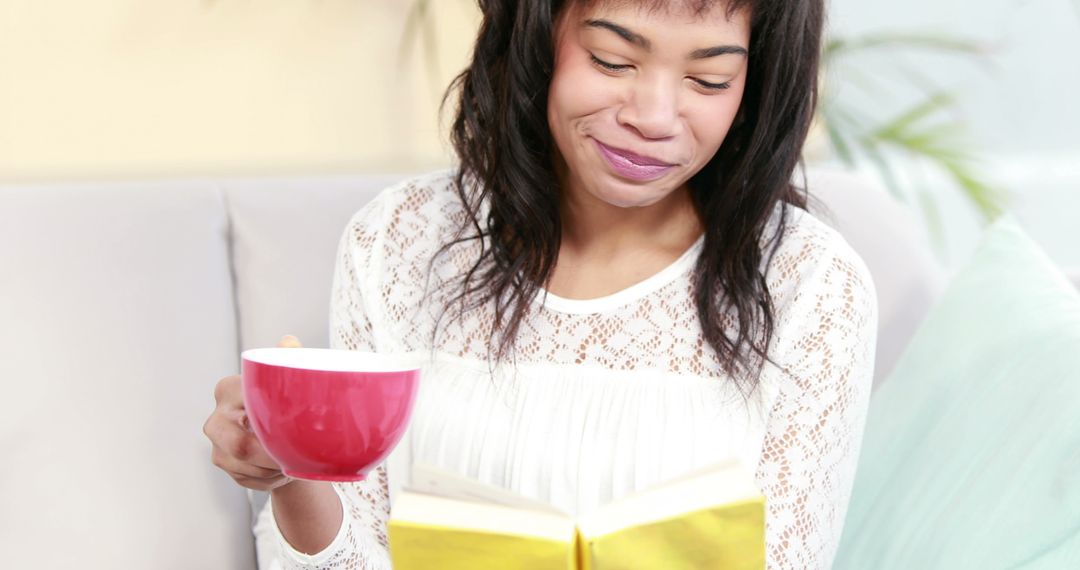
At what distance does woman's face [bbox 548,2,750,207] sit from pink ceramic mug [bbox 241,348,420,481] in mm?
387

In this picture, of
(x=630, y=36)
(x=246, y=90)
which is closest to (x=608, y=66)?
(x=630, y=36)

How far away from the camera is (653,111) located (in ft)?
3.42

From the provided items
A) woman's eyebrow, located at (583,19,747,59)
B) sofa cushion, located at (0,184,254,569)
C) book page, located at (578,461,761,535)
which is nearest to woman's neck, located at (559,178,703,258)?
woman's eyebrow, located at (583,19,747,59)

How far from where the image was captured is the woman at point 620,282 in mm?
1071

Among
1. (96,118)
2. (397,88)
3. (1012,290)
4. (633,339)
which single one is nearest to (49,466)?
(96,118)

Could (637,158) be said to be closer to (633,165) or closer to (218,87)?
(633,165)

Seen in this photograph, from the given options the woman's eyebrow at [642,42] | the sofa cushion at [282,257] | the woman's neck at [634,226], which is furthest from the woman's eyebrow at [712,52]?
the sofa cushion at [282,257]

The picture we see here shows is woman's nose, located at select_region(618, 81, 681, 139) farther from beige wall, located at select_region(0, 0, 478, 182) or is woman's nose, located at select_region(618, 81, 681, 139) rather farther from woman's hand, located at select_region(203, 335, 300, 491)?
beige wall, located at select_region(0, 0, 478, 182)

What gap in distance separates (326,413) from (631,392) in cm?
52

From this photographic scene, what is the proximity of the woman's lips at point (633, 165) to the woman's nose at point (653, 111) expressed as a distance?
1.1 inches

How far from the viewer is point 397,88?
5.74ft

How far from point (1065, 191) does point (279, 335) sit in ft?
6.80

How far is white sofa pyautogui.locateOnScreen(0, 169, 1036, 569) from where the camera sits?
1243 millimetres

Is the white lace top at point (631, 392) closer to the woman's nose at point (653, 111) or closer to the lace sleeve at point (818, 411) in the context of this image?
the lace sleeve at point (818, 411)
